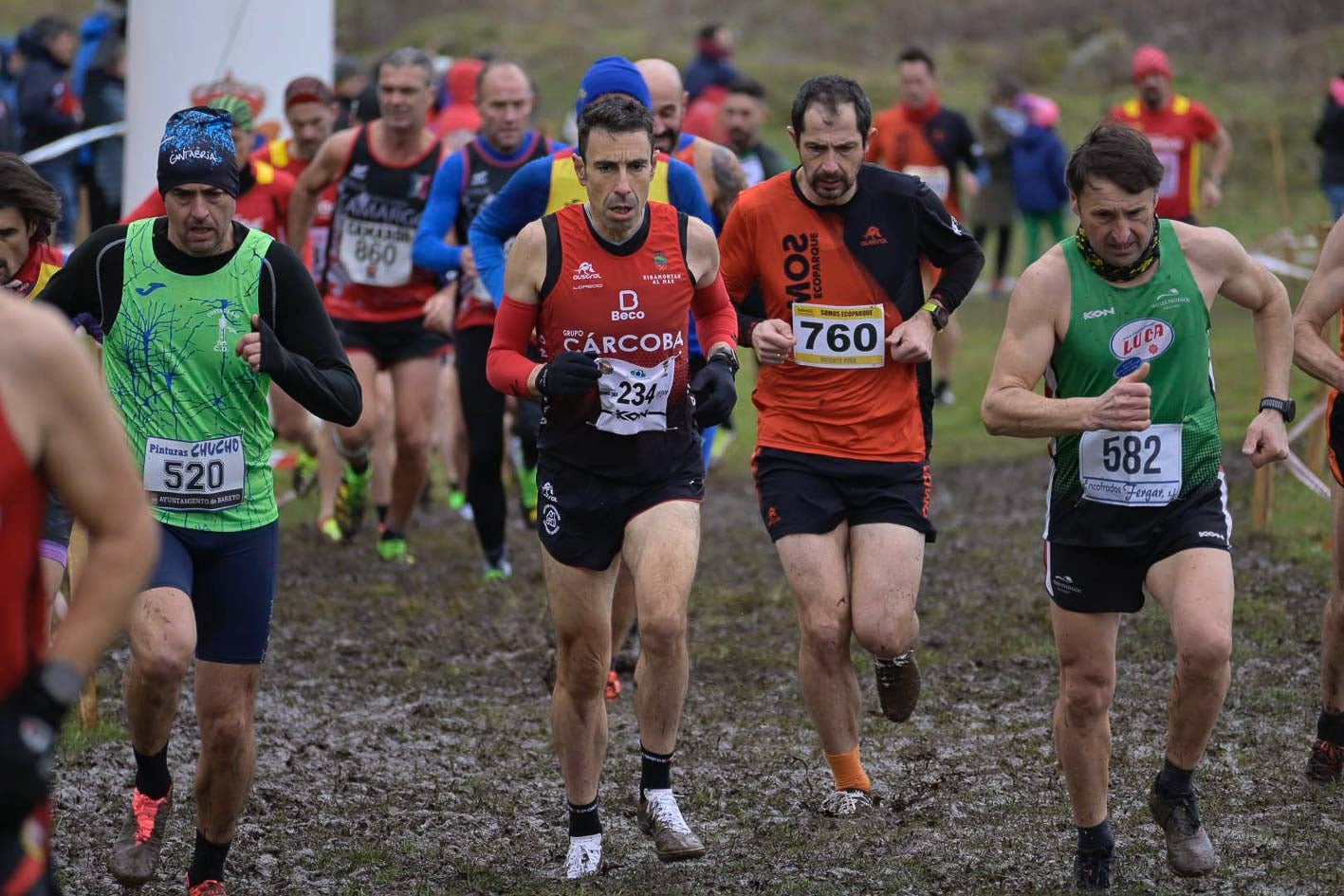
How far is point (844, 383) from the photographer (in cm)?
616

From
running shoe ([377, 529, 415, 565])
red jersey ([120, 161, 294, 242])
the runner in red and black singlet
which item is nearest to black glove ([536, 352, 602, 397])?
the runner in red and black singlet

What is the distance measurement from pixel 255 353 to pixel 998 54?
27.9 metres

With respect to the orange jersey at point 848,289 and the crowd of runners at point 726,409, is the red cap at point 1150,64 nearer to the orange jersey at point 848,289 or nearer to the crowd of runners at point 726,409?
the crowd of runners at point 726,409

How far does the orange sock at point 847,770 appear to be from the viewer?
605 centimetres

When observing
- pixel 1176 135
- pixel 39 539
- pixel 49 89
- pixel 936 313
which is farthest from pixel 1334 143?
pixel 39 539

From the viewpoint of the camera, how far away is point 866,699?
7.59 meters

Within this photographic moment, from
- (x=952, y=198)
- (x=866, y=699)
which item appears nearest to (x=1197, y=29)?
(x=952, y=198)

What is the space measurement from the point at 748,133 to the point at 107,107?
6.73 metres

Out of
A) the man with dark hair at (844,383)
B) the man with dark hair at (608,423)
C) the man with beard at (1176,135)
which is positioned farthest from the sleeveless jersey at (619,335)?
the man with beard at (1176,135)

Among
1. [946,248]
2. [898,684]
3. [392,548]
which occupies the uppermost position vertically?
[946,248]

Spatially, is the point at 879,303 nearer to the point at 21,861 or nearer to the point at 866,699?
the point at 866,699

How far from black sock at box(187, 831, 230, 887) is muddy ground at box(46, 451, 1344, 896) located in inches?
9.8

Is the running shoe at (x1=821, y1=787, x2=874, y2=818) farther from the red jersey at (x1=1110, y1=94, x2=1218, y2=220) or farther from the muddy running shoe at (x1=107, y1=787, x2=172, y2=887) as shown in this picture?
the red jersey at (x1=1110, y1=94, x2=1218, y2=220)

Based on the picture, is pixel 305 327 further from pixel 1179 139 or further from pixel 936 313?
pixel 1179 139
